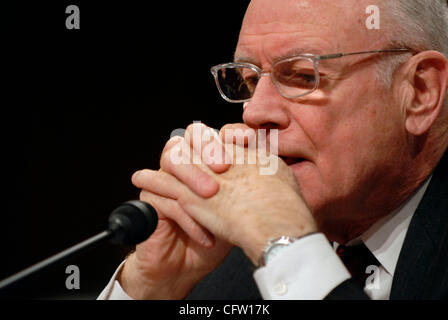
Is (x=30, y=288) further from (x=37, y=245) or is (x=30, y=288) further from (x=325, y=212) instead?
(x=325, y=212)

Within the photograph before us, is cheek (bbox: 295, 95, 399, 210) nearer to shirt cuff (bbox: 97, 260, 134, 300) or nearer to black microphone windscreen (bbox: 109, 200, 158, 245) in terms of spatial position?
black microphone windscreen (bbox: 109, 200, 158, 245)

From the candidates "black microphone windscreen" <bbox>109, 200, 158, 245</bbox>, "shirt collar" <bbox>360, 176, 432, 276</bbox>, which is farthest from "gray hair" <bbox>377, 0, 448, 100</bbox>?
"black microphone windscreen" <bbox>109, 200, 158, 245</bbox>

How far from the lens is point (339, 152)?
1168mm

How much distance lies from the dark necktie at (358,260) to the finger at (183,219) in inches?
18.3

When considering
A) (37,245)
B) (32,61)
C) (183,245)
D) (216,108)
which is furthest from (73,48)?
(183,245)

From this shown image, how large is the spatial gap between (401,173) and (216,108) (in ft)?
4.81

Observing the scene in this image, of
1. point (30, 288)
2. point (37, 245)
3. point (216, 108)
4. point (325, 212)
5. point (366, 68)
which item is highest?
point (366, 68)

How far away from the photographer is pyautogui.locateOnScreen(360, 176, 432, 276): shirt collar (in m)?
1.30

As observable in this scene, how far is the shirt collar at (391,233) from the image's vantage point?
1.30 m

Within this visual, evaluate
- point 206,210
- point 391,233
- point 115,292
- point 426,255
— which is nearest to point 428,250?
point 426,255

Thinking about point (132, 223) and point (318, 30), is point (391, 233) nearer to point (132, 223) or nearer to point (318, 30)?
point (318, 30)

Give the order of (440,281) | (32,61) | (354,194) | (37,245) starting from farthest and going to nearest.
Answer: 1. (37,245)
2. (32,61)
3. (354,194)
4. (440,281)

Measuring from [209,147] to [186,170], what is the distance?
0.23 feet

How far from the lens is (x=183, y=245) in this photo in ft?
4.11
